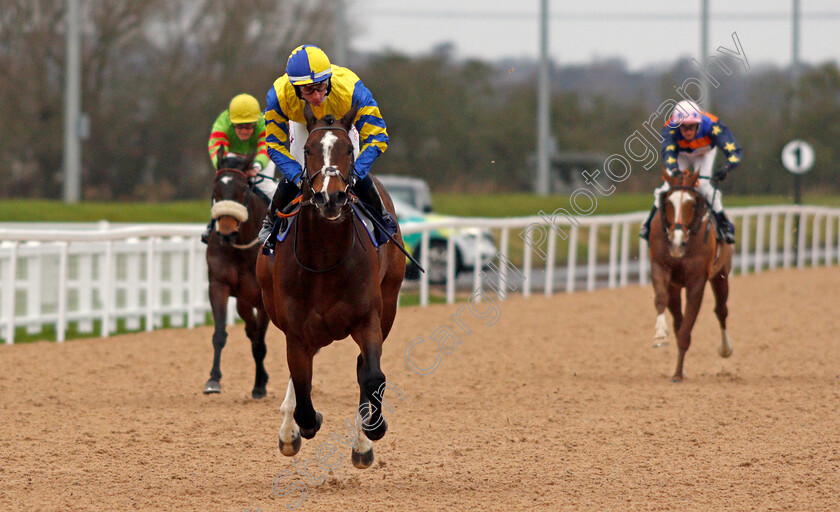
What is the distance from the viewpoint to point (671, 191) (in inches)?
355

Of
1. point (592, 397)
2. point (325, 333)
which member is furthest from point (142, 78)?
point (325, 333)

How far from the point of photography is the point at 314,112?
548 centimetres

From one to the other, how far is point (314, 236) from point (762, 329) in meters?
8.08

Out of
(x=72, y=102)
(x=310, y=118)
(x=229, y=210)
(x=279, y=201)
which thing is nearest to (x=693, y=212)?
(x=229, y=210)

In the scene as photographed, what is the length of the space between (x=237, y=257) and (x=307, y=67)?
2985 mm

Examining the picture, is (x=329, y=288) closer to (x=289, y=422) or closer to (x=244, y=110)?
(x=289, y=422)

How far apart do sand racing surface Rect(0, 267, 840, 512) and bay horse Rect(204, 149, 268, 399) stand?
1.30 feet

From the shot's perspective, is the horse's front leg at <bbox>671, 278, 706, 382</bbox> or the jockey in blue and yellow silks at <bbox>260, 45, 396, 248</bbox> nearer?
the jockey in blue and yellow silks at <bbox>260, 45, 396, 248</bbox>

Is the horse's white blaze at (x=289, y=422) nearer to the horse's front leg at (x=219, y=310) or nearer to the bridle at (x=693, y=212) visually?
the horse's front leg at (x=219, y=310)

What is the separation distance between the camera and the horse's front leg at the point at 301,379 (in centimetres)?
531

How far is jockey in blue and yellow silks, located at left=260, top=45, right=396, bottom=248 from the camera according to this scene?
17.1 ft

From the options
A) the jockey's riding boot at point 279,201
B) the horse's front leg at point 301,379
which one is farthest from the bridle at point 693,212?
the horse's front leg at point 301,379

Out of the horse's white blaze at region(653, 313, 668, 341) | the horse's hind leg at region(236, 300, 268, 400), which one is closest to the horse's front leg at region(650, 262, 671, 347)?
the horse's white blaze at region(653, 313, 668, 341)

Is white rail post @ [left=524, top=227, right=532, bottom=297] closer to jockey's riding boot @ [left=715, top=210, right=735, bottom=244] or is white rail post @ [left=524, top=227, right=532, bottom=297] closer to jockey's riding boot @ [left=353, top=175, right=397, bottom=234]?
jockey's riding boot @ [left=715, top=210, right=735, bottom=244]
